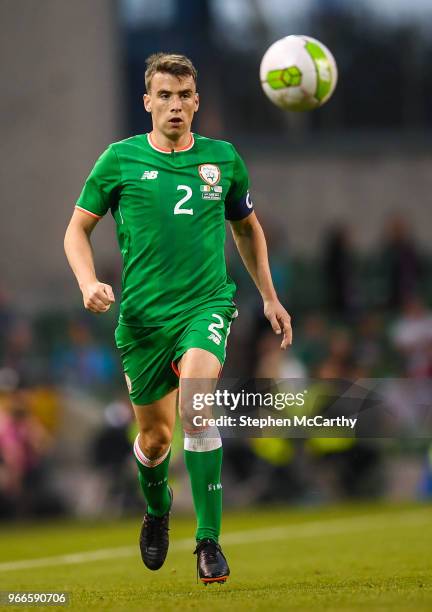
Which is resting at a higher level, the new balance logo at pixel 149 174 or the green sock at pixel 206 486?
the new balance logo at pixel 149 174

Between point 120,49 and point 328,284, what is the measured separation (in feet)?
18.7

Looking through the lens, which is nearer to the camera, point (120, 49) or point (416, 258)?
point (416, 258)

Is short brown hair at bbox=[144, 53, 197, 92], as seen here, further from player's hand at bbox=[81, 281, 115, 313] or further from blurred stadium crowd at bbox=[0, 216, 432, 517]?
blurred stadium crowd at bbox=[0, 216, 432, 517]

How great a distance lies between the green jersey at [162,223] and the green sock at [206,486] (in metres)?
0.74

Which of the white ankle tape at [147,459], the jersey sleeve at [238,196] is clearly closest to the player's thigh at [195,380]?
the white ankle tape at [147,459]

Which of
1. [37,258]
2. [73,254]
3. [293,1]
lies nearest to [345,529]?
[73,254]

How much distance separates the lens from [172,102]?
7098 mm

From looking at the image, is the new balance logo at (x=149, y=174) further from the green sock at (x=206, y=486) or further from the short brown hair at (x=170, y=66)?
the green sock at (x=206, y=486)

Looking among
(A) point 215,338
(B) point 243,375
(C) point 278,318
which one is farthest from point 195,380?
(B) point 243,375

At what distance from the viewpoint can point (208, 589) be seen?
6.93 metres

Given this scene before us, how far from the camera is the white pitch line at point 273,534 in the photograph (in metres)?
10.1

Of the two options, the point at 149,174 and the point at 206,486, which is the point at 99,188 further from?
the point at 206,486

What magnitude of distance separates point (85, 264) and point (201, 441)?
1.07 metres

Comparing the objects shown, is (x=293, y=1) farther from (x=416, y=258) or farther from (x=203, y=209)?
(x=203, y=209)
